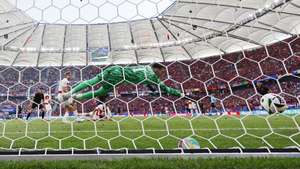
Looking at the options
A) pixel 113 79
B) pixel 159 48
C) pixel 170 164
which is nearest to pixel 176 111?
pixel 159 48

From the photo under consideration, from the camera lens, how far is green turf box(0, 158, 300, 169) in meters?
1.27

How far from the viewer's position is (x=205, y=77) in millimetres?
7262

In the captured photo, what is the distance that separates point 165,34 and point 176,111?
7.71 ft

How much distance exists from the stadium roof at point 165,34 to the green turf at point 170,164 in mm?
4977

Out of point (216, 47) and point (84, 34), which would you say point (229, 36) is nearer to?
point (216, 47)

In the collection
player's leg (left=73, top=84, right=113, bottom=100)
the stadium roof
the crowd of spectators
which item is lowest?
player's leg (left=73, top=84, right=113, bottom=100)

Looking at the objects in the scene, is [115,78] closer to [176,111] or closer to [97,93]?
[97,93]

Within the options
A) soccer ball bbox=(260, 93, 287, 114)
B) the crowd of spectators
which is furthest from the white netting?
soccer ball bbox=(260, 93, 287, 114)

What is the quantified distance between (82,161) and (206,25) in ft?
23.2

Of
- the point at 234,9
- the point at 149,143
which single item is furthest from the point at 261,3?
the point at 149,143

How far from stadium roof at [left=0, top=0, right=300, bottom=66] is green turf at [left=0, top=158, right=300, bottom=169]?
16.3 ft

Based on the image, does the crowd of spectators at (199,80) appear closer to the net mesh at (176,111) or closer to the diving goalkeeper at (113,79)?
the net mesh at (176,111)

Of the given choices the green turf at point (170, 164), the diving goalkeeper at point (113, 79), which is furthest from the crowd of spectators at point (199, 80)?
the green turf at point (170, 164)

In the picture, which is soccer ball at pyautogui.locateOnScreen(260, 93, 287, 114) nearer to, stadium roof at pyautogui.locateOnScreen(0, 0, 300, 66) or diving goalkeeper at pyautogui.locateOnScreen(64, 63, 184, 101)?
diving goalkeeper at pyautogui.locateOnScreen(64, 63, 184, 101)
